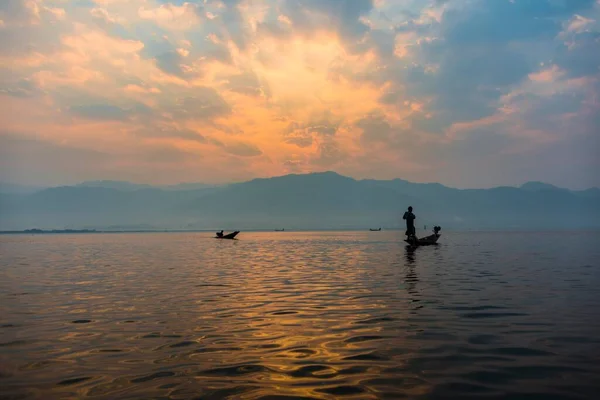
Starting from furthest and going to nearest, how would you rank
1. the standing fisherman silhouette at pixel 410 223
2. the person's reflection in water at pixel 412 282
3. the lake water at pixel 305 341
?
the standing fisherman silhouette at pixel 410 223 → the person's reflection in water at pixel 412 282 → the lake water at pixel 305 341

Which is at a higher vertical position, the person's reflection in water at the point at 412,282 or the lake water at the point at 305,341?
the person's reflection in water at the point at 412,282

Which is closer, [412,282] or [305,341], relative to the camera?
[305,341]

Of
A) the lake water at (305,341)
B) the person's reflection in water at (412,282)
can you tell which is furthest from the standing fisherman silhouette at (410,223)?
the lake water at (305,341)

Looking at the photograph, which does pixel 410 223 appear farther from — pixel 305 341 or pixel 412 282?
pixel 305 341

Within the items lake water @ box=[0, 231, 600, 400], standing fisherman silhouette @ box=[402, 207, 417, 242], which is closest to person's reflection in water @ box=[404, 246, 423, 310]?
lake water @ box=[0, 231, 600, 400]

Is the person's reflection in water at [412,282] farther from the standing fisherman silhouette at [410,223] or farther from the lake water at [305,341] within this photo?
the standing fisherman silhouette at [410,223]

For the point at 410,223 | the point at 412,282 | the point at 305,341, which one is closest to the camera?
the point at 305,341

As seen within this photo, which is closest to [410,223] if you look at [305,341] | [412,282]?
[412,282]

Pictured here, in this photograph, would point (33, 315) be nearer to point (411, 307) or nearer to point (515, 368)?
point (411, 307)

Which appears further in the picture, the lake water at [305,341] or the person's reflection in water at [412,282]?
the person's reflection in water at [412,282]

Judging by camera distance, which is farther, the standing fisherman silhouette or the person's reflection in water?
the standing fisherman silhouette

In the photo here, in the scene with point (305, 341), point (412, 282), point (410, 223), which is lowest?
point (305, 341)

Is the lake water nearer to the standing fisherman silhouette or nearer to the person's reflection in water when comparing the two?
the person's reflection in water

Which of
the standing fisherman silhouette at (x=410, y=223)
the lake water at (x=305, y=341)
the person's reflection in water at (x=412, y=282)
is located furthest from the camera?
the standing fisherman silhouette at (x=410, y=223)
